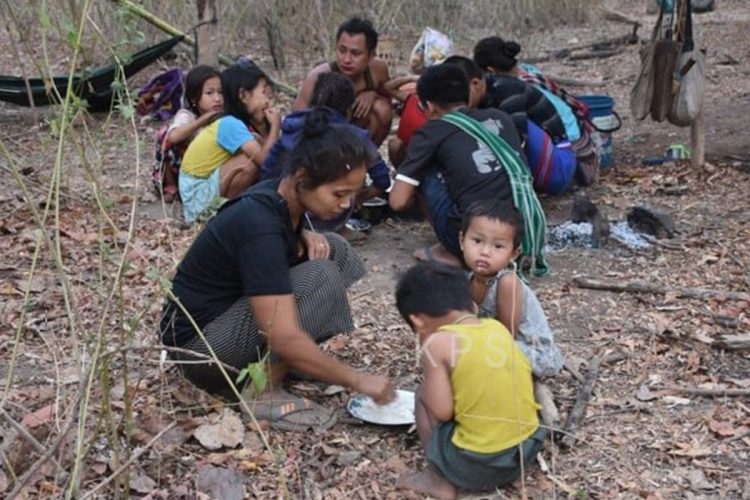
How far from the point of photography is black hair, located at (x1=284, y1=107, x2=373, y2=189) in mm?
2891

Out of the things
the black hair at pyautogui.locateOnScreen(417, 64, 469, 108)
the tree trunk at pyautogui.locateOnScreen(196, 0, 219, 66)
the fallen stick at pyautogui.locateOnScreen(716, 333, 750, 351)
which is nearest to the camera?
the fallen stick at pyautogui.locateOnScreen(716, 333, 750, 351)

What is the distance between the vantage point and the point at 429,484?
9.23 feet

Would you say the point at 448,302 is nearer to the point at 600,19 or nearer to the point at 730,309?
the point at 730,309

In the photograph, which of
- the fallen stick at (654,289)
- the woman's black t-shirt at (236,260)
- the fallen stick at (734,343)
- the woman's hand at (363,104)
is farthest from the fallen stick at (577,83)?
the woman's black t-shirt at (236,260)

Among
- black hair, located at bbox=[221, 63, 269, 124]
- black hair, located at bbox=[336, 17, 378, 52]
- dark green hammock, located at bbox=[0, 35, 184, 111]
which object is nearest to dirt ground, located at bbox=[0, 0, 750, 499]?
black hair, located at bbox=[221, 63, 269, 124]

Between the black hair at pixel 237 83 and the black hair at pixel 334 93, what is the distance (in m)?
0.33

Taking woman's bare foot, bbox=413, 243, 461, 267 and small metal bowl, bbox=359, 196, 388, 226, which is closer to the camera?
woman's bare foot, bbox=413, 243, 461, 267

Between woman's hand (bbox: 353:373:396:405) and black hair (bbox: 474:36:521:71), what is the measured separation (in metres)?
2.96

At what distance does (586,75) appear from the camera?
9.64 meters

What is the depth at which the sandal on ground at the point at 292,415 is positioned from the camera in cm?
313

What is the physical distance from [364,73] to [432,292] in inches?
124

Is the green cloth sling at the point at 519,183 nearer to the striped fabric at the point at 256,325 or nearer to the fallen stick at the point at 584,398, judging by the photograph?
the fallen stick at the point at 584,398

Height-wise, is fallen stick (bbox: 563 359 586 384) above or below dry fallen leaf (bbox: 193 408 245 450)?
below

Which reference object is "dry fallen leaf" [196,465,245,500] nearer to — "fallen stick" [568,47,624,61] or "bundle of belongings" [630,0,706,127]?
"bundle of belongings" [630,0,706,127]
